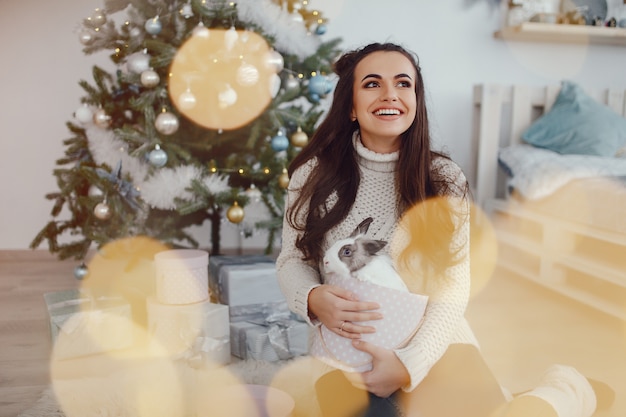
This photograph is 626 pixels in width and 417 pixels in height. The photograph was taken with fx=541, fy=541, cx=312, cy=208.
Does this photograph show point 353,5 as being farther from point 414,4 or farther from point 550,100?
point 550,100

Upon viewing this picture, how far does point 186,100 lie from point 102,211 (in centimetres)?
43

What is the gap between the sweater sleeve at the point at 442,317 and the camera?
0.84 metres

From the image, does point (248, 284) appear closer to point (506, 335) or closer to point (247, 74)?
point (247, 74)

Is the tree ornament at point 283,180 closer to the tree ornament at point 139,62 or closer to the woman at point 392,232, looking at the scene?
the tree ornament at point 139,62

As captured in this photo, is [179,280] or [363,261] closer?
[363,261]

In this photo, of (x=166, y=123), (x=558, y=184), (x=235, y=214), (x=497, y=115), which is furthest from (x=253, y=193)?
(x=497, y=115)

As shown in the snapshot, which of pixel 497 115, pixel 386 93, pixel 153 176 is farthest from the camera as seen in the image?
pixel 497 115

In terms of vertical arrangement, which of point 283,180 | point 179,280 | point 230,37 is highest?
point 230,37

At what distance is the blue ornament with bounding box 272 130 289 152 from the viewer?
172cm

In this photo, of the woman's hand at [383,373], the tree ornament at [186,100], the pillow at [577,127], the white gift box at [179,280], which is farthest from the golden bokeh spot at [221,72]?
the pillow at [577,127]

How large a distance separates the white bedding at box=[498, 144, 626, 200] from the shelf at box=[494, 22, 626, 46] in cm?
58

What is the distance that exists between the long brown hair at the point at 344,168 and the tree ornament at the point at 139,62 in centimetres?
79

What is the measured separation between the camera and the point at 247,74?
1.61 meters

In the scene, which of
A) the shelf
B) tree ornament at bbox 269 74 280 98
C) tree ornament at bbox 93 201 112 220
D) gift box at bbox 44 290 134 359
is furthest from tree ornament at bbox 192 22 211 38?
the shelf
